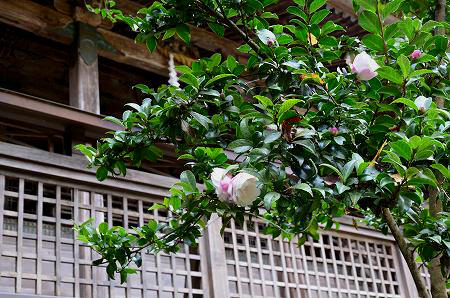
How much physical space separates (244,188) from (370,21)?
0.92m

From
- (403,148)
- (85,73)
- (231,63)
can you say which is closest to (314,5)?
(231,63)

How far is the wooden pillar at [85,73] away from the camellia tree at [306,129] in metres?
2.15

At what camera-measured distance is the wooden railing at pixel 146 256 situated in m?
4.05

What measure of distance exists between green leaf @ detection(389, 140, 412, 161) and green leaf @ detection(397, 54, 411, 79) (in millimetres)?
372

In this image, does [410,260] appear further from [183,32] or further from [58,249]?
[58,249]

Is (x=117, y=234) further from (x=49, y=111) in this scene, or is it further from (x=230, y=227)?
(x=230, y=227)

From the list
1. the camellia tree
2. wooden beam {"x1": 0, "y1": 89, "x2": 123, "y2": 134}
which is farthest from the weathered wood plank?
the camellia tree

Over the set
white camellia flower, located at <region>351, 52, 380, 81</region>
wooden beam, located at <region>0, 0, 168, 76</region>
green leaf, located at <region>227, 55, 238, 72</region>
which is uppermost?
wooden beam, located at <region>0, 0, 168, 76</region>

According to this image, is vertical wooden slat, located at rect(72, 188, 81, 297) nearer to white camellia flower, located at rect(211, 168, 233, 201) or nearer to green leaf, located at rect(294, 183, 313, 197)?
white camellia flower, located at rect(211, 168, 233, 201)

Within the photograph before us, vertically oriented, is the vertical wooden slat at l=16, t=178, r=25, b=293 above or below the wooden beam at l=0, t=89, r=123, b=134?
below

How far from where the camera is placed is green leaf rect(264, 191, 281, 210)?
235 centimetres

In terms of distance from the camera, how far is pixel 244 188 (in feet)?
7.64

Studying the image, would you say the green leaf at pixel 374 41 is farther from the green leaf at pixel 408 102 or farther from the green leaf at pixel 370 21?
the green leaf at pixel 408 102

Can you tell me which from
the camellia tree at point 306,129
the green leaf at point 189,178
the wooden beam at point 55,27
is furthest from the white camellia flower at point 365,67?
the wooden beam at point 55,27
